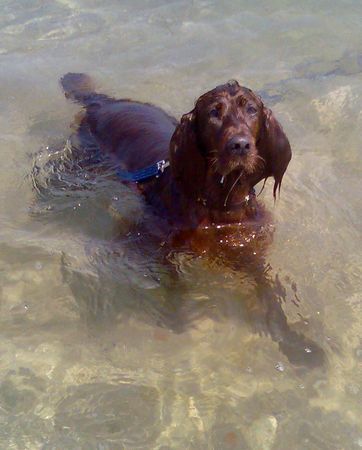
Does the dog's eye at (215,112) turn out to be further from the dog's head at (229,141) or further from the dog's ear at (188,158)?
the dog's ear at (188,158)

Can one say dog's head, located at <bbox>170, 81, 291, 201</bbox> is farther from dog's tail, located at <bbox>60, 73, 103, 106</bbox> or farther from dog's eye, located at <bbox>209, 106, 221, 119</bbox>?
dog's tail, located at <bbox>60, 73, 103, 106</bbox>

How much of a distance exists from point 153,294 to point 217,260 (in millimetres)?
478

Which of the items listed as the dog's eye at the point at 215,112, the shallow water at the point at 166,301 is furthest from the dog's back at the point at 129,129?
Answer: the dog's eye at the point at 215,112

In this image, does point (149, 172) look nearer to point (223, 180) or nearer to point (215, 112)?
point (223, 180)

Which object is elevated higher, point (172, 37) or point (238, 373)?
point (172, 37)

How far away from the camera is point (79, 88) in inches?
226

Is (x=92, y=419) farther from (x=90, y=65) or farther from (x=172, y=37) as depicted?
(x=172, y=37)

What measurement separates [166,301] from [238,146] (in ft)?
3.50

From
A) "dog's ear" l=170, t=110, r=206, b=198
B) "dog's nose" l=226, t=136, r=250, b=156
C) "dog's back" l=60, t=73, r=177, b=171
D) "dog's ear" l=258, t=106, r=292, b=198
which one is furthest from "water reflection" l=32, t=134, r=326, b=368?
"dog's nose" l=226, t=136, r=250, b=156

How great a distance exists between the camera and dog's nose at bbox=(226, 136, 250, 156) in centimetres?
313

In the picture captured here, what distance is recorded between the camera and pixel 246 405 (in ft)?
9.34

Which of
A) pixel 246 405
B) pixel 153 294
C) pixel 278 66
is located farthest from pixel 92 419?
pixel 278 66

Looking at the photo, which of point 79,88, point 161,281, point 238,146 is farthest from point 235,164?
point 79,88

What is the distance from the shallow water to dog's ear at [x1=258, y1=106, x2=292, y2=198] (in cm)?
67
